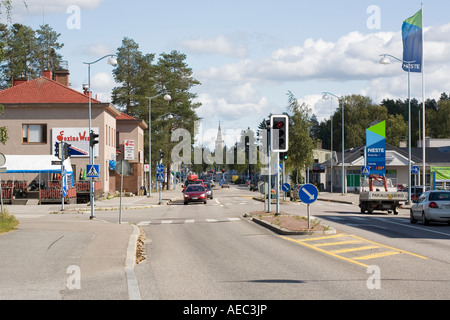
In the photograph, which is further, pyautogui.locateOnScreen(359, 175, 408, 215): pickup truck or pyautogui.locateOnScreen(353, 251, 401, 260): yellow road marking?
pyautogui.locateOnScreen(359, 175, 408, 215): pickup truck

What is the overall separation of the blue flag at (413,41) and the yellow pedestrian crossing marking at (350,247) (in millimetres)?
23569

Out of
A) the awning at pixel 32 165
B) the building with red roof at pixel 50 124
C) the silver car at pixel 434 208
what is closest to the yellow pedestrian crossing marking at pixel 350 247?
the silver car at pixel 434 208

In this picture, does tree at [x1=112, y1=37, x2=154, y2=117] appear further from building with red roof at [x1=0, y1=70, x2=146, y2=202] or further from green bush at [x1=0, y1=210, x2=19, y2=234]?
green bush at [x1=0, y1=210, x2=19, y2=234]

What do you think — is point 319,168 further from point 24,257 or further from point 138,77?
point 24,257

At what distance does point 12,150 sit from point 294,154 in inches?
939

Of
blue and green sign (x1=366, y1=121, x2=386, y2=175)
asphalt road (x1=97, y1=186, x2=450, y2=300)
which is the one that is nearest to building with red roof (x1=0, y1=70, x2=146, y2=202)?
blue and green sign (x1=366, y1=121, x2=386, y2=175)

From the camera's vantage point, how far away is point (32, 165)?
4450cm

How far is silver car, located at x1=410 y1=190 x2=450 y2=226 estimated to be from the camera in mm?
24484

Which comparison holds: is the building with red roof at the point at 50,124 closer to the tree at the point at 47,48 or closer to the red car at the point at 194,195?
the red car at the point at 194,195

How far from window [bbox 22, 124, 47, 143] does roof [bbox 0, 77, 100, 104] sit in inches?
86.2

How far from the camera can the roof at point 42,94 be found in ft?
172

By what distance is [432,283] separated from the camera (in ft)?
34.5

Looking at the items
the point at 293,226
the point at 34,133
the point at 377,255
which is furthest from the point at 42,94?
the point at 377,255
